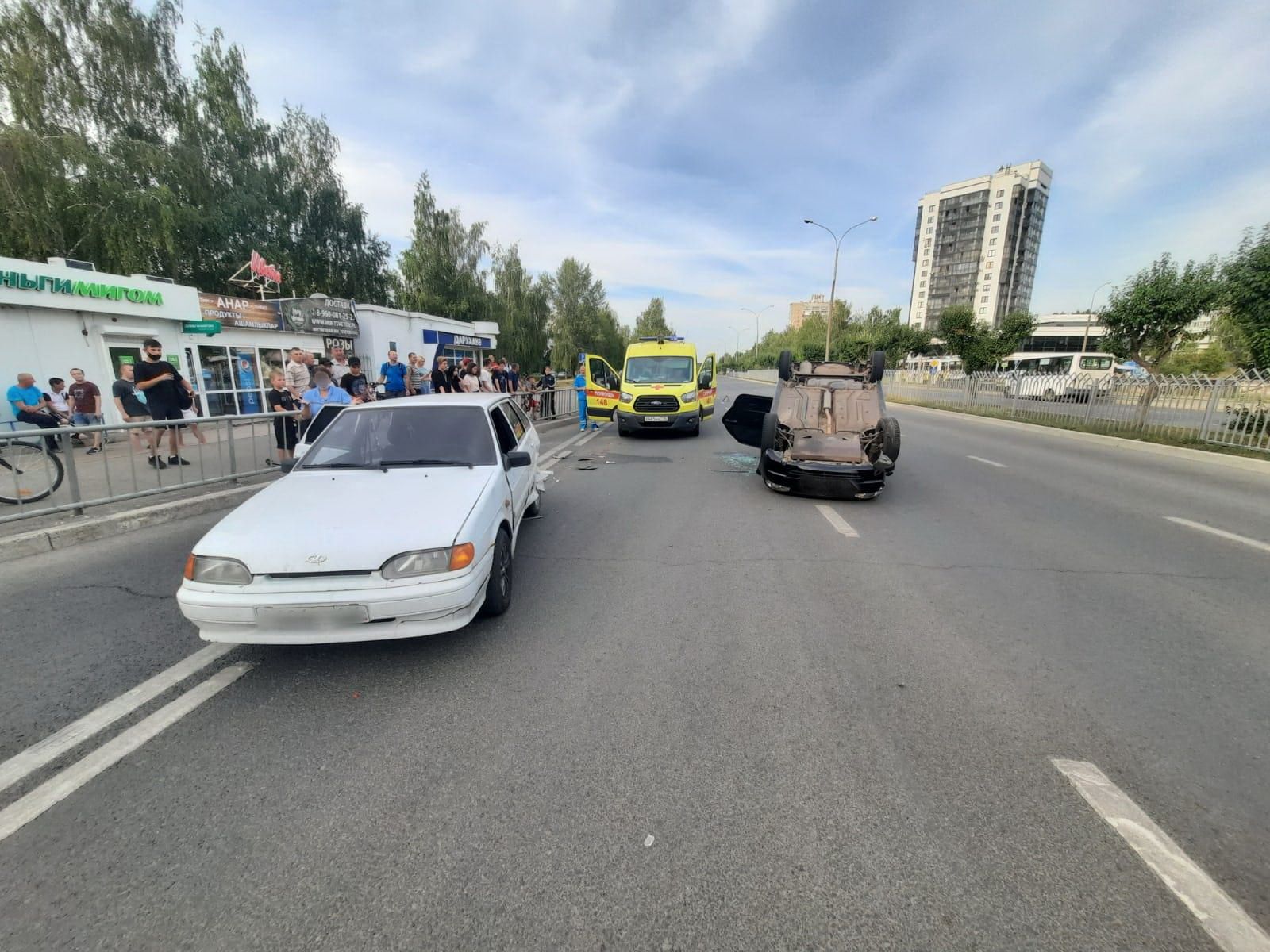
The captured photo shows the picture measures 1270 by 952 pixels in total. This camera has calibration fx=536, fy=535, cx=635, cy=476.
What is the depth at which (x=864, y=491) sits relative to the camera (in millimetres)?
7352

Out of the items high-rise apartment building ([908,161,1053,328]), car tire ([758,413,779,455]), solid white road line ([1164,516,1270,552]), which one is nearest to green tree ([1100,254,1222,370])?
solid white road line ([1164,516,1270,552])

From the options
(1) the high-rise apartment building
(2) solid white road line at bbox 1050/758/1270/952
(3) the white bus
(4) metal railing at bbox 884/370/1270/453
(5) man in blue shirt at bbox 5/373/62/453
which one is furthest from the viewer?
(1) the high-rise apartment building

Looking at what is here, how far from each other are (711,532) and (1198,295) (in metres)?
20.4

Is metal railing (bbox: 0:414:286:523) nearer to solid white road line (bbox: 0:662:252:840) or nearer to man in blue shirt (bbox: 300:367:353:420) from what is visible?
man in blue shirt (bbox: 300:367:353:420)

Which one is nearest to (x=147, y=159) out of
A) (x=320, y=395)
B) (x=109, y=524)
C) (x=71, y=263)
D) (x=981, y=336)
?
(x=71, y=263)

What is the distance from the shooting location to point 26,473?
572 cm

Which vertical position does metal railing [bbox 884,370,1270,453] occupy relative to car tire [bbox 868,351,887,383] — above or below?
below

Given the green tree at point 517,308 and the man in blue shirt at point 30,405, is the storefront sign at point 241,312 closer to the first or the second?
the man in blue shirt at point 30,405

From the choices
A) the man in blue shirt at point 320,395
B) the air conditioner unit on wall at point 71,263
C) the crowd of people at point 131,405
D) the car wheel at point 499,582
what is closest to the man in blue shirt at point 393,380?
the crowd of people at point 131,405

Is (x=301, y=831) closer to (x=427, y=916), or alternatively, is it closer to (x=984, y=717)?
(x=427, y=916)

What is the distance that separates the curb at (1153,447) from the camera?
34.2 feet

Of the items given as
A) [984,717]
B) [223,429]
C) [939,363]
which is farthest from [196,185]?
[939,363]

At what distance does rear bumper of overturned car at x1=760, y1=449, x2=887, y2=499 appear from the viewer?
23.9ft

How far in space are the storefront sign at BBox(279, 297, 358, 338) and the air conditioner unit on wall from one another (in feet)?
20.5
